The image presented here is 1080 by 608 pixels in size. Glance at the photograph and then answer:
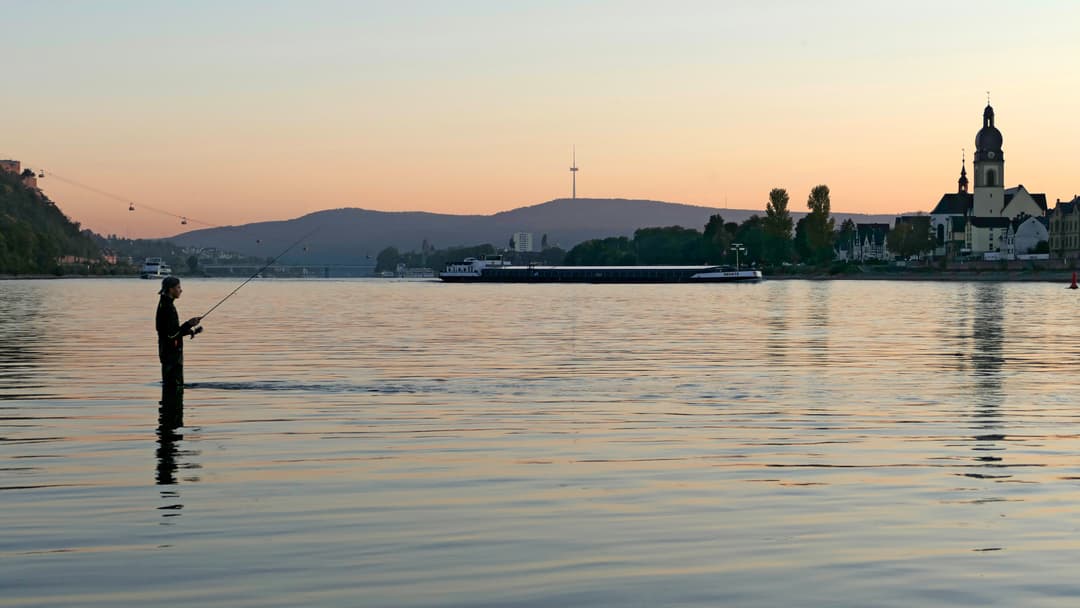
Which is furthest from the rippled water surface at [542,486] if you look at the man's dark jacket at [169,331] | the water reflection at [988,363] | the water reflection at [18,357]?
the man's dark jacket at [169,331]

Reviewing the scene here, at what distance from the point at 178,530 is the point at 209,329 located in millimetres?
51094

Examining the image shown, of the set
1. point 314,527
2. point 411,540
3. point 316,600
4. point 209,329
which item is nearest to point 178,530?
point 314,527

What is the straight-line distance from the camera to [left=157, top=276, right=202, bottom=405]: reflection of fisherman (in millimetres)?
24719

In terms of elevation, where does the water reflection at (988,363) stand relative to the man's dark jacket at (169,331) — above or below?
below

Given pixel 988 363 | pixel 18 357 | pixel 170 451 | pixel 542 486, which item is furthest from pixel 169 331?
pixel 988 363

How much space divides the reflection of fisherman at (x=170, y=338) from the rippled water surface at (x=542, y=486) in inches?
25.9

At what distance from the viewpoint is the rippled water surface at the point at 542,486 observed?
11016mm

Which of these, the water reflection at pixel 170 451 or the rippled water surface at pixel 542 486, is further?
the water reflection at pixel 170 451

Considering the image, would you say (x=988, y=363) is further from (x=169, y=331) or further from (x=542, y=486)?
(x=542, y=486)

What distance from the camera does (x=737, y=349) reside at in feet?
154

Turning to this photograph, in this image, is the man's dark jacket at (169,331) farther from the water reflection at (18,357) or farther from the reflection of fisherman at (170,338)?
the water reflection at (18,357)

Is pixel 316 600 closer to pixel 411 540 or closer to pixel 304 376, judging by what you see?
pixel 411 540

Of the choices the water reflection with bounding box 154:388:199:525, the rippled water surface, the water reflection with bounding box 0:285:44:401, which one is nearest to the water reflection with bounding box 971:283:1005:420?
the rippled water surface

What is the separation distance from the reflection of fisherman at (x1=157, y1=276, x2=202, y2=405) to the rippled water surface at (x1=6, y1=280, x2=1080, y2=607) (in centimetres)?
66
